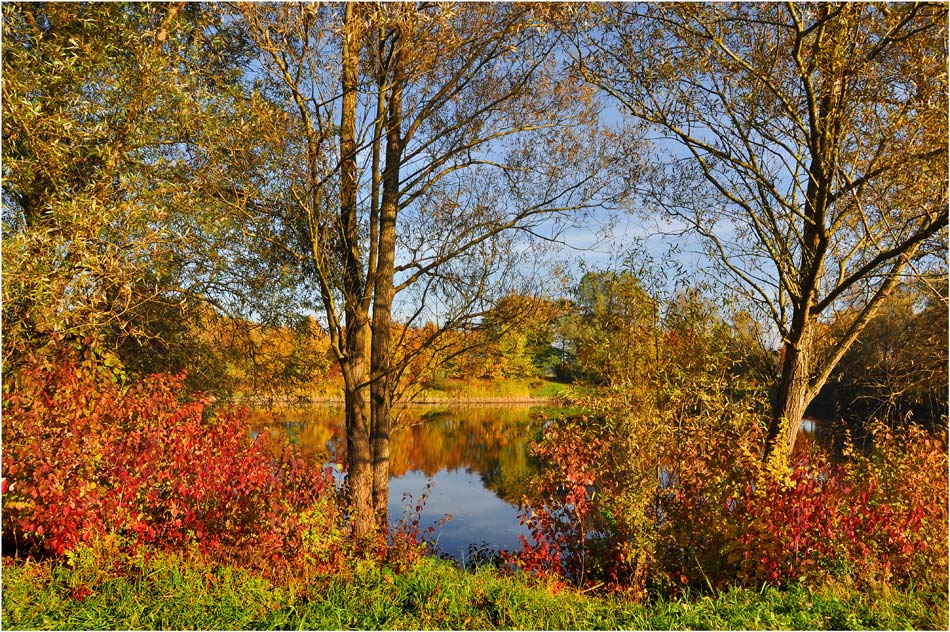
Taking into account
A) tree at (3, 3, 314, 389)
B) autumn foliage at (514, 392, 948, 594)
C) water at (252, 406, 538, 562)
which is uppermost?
tree at (3, 3, 314, 389)

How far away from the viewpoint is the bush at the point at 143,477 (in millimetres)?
5324

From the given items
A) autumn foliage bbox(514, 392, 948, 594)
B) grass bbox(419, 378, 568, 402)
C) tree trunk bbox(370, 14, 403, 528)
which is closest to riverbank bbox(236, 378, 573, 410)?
grass bbox(419, 378, 568, 402)

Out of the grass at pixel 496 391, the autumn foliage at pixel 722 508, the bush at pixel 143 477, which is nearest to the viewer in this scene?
the autumn foliage at pixel 722 508

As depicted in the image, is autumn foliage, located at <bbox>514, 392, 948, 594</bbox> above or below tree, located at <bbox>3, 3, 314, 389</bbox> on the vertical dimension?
below

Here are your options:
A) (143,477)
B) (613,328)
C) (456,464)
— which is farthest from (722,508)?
(456,464)

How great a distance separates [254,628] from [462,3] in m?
5.98

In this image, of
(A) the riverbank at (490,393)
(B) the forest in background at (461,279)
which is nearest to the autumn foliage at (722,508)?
(B) the forest in background at (461,279)

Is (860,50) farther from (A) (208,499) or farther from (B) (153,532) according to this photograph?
(B) (153,532)

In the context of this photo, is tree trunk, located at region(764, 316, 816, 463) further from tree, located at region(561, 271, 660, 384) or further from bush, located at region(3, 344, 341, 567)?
bush, located at region(3, 344, 341, 567)

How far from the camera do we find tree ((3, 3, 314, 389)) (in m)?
5.51

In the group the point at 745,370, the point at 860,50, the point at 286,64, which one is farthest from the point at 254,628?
the point at 860,50

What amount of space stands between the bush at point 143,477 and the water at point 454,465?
74 centimetres

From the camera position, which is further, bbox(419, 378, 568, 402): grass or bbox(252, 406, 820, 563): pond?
bbox(419, 378, 568, 402): grass

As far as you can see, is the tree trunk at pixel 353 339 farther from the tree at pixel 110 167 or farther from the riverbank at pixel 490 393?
the riverbank at pixel 490 393
